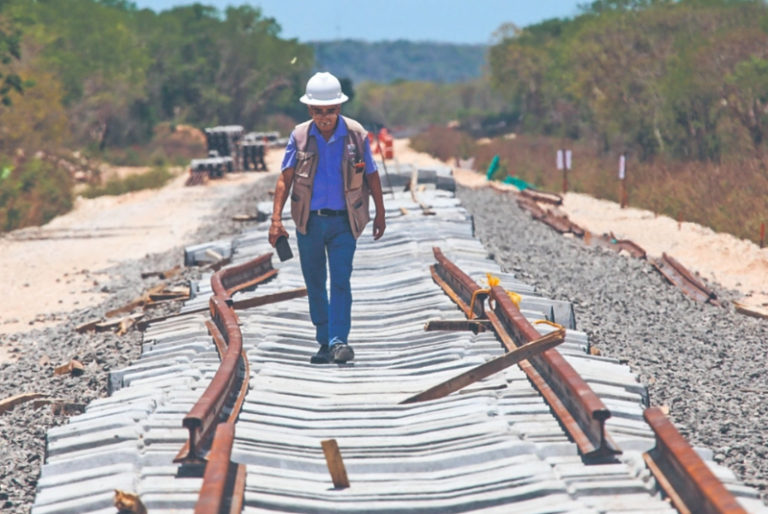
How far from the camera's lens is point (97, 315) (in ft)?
47.1

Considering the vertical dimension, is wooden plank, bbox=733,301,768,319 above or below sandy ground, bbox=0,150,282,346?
above

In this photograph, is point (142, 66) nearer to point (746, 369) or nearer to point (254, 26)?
point (254, 26)

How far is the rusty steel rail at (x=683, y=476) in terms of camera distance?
4141 mm

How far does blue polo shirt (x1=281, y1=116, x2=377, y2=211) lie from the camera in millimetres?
7480

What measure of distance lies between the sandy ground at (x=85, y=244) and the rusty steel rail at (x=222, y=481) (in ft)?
27.2

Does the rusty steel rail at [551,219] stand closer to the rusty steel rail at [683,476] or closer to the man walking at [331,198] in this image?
the man walking at [331,198]

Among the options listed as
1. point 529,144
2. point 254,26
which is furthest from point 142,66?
point 529,144

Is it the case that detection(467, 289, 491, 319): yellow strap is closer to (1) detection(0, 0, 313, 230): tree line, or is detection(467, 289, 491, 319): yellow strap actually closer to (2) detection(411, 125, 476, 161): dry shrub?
(1) detection(0, 0, 313, 230): tree line

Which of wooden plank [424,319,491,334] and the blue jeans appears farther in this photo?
wooden plank [424,319,491,334]

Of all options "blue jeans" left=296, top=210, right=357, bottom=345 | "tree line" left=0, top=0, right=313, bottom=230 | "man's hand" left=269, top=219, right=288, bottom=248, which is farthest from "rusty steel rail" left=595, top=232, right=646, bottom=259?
"tree line" left=0, top=0, right=313, bottom=230

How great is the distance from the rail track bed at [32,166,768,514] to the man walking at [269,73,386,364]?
1.16 feet

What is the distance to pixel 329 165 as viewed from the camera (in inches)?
296

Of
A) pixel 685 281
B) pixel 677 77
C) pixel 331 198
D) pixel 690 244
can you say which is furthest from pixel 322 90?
pixel 677 77

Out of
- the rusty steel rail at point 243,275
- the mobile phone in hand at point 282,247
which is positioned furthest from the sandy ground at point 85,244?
the mobile phone in hand at point 282,247
